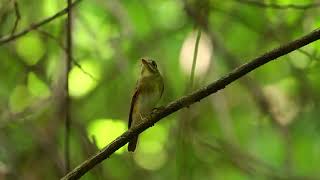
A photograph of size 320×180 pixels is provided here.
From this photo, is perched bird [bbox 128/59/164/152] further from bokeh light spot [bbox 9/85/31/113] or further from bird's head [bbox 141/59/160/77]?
bokeh light spot [bbox 9/85/31/113]

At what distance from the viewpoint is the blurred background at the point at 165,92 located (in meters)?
4.73

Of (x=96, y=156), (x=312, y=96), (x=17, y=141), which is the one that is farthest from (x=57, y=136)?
(x=96, y=156)

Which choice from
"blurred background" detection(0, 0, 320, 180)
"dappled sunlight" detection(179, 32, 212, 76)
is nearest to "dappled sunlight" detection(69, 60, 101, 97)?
"blurred background" detection(0, 0, 320, 180)

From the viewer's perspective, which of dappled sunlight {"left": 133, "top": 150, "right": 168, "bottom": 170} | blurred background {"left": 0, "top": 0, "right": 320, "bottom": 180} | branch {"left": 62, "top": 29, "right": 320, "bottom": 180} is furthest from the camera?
dappled sunlight {"left": 133, "top": 150, "right": 168, "bottom": 170}

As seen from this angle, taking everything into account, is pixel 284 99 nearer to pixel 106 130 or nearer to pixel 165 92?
pixel 165 92

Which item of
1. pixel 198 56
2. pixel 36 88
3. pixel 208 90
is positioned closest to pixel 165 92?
pixel 198 56

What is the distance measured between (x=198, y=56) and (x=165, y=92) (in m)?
0.54

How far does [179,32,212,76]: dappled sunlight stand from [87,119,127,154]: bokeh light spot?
0.61 meters

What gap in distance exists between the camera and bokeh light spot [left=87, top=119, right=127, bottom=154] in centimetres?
500

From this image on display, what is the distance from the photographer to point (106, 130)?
5.07 meters

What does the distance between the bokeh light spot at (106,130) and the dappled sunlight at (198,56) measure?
2.00 feet

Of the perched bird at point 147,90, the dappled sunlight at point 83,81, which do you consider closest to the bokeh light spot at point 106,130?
the dappled sunlight at point 83,81

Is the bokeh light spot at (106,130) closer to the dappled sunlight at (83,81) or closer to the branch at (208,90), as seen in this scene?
the dappled sunlight at (83,81)

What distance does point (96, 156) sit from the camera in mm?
2377
